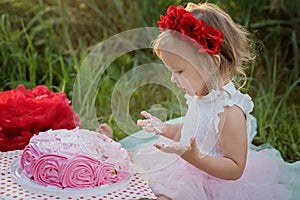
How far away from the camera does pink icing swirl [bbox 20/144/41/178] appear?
1.67 meters

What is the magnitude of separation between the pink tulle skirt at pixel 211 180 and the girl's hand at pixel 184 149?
123 millimetres

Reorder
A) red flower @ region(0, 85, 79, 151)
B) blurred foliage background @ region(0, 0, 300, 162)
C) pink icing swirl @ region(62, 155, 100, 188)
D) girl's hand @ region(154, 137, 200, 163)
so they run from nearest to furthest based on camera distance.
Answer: girl's hand @ region(154, 137, 200, 163), pink icing swirl @ region(62, 155, 100, 188), red flower @ region(0, 85, 79, 151), blurred foliage background @ region(0, 0, 300, 162)

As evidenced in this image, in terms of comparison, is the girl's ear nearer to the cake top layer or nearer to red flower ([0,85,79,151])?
the cake top layer

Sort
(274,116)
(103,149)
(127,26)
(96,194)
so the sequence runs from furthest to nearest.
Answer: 1. (127,26)
2. (274,116)
3. (103,149)
4. (96,194)

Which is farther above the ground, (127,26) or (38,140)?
(38,140)

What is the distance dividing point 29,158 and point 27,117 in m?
0.31

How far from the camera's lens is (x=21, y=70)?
2957 mm

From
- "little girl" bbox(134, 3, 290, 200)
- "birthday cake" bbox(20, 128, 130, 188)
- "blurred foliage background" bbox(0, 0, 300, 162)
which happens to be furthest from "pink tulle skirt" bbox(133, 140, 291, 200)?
"blurred foliage background" bbox(0, 0, 300, 162)

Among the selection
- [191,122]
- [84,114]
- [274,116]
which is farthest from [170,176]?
[274,116]

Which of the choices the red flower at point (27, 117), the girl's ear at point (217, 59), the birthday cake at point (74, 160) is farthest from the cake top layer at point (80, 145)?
the girl's ear at point (217, 59)

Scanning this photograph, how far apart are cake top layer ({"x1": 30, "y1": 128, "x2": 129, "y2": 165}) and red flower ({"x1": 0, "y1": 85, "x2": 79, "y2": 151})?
236mm

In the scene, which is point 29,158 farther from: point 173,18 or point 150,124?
point 173,18

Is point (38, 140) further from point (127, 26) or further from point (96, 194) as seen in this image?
point (127, 26)

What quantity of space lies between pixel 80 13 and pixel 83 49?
282mm
